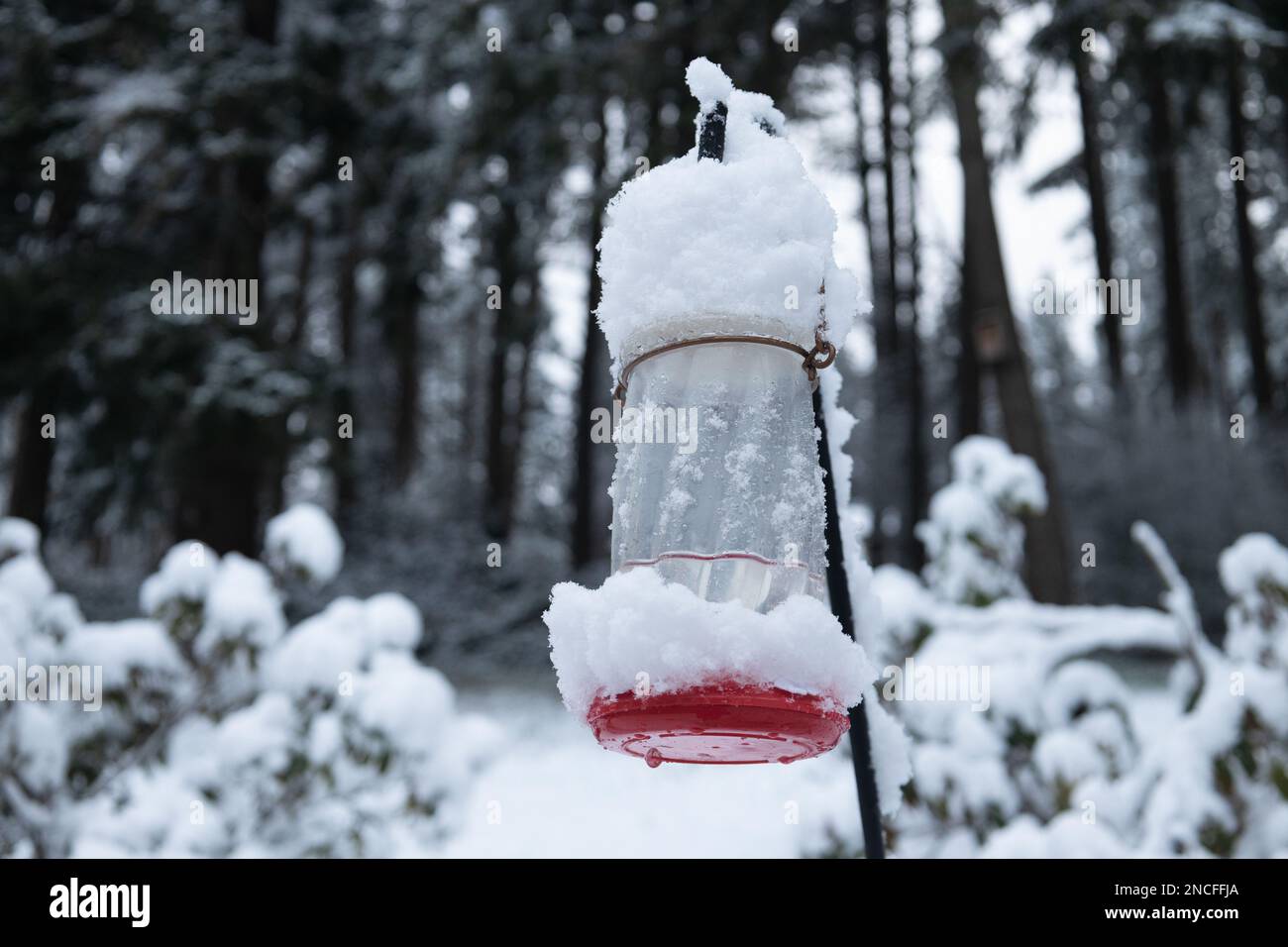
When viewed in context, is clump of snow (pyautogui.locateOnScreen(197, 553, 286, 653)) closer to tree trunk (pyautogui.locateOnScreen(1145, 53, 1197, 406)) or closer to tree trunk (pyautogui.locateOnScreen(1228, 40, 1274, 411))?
tree trunk (pyautogui.locateOnScreen(1145, 53, 1197, 406))

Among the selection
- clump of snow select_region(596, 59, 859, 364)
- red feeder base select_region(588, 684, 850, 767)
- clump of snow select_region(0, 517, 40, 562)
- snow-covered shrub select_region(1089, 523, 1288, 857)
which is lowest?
snow-covered shrub select_region(1089, 523, 1288, 857)

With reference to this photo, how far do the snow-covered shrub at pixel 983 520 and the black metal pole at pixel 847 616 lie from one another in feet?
14.8

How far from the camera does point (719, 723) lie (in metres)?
1.19

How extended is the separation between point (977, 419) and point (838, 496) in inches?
484

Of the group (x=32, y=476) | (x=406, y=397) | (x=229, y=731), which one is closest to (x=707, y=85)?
(x=229, y=731)

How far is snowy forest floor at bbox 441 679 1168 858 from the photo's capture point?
8.35 meters

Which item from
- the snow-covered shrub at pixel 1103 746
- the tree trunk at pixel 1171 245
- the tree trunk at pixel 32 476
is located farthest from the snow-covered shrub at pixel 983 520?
the tree trunk at pixel 32 476

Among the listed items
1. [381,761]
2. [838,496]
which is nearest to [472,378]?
[381,761]

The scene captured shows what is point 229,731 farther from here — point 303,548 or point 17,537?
point 17,537

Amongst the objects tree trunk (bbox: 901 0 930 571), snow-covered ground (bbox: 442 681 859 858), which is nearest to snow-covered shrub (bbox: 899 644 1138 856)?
snow-covered ground (bbox: 442 681 859 858)

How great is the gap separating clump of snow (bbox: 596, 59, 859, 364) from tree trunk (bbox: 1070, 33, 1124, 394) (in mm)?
13000

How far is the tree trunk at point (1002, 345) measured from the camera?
959 centimetres

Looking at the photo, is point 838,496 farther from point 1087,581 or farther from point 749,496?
point 1087,581

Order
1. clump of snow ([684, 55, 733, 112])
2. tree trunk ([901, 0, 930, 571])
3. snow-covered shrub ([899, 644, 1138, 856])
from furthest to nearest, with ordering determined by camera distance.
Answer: tree trunk ([901, 0, 930, 571])
snow-covered shrub ([899, 644, 1138, 856])
clump of snow ([684, 55, 733, 112])
